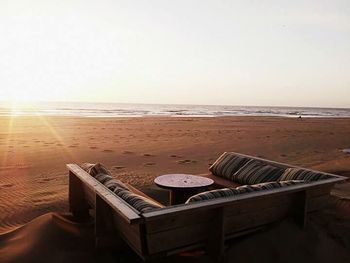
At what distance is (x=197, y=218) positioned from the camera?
11.9 ft

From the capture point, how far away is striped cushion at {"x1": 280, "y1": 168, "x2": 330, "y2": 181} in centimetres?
490

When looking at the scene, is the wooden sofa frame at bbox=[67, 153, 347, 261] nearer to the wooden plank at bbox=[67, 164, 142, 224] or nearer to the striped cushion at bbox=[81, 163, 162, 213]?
the wooden plank at bbox=[67, 164, 142, 224]

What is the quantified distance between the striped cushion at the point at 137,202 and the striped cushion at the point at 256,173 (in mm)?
2612

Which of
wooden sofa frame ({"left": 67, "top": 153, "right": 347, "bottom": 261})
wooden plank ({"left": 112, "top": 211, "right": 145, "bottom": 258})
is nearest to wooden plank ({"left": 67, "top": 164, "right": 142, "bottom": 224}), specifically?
wooden sofa frame ({"left": 67, "top": 153, "right": 347, "bottom": 261})

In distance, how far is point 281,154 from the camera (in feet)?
40.7

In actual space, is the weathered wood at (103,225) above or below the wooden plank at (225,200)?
below

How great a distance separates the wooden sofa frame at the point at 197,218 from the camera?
3352 mm

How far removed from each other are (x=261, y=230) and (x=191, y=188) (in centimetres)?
133

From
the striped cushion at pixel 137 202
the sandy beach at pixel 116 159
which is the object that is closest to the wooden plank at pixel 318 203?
the sandy beach at pixel 116 159

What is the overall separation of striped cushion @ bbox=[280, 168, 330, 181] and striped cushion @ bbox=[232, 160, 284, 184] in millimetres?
257

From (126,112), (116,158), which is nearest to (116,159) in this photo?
(116,158)

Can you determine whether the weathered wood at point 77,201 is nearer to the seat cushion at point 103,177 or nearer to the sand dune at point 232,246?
the seat cushion at point 103,177

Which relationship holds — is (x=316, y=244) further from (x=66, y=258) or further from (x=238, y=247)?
(x=66, y=258)

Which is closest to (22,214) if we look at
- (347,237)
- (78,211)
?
(78,211)
